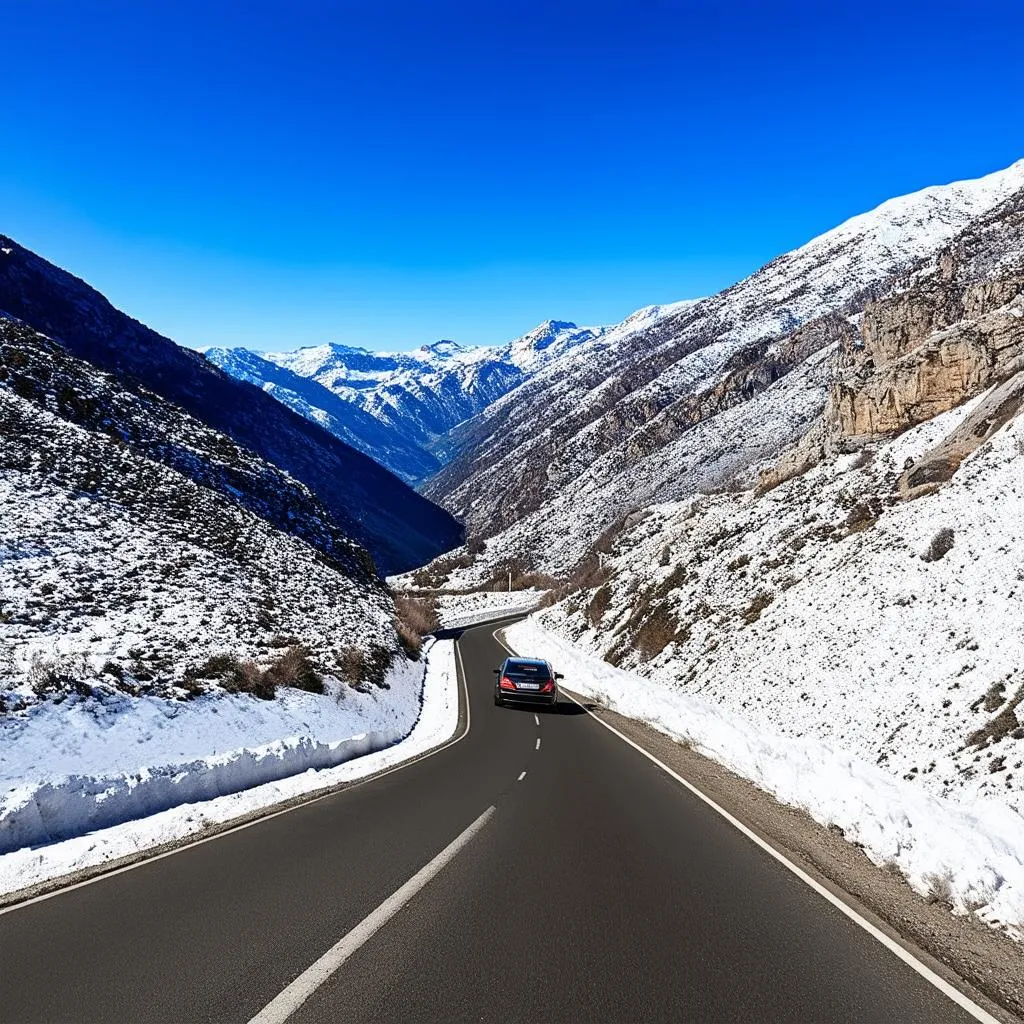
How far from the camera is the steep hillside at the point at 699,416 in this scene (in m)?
81.2

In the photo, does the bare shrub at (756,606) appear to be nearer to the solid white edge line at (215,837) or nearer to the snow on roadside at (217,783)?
the snow on roadside at (217,783)

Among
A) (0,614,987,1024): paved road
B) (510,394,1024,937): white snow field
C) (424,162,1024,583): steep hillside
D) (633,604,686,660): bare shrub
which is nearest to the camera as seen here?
(0,614,987,1024): paved road

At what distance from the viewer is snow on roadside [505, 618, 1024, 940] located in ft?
20.1

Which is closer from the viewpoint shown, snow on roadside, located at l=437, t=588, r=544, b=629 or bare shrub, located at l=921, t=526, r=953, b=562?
bare shrub, located at l=921, t=526, r=953, b=562

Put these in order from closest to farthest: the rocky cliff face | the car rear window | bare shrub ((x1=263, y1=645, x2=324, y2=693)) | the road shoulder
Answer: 1. the road shoulder
2. bare shrub ((x1=263, y1=645, x2=324, y2=693))
3. the car rear window
4. the rocky cliff face

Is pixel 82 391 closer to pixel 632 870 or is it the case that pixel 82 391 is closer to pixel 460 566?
pixel 632 870

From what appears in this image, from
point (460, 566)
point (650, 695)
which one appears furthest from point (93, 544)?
point (460, 566)

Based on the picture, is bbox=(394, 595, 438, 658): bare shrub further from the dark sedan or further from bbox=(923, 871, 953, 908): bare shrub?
bbox=(923, 871, 953, 908): bare shrub

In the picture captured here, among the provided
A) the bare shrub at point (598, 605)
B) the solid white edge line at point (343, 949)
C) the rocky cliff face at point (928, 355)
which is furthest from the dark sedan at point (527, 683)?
the rocky cliff face at point (928, 355)

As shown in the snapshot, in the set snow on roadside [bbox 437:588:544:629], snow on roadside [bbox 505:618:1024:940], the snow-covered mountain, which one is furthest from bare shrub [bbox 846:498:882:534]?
snow on roadside [bbox 437:588:544:629]

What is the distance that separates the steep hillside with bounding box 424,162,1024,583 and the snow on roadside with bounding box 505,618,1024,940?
48.7m

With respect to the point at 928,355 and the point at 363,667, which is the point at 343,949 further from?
the point at 928,355

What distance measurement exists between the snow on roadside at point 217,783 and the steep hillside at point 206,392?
5825 cm

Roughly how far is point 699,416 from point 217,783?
4143 inches
